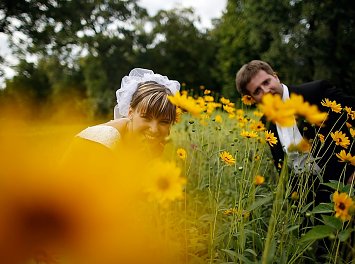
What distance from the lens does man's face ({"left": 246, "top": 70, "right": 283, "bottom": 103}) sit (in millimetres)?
2072

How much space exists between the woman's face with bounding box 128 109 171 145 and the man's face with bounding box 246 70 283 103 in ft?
2.69

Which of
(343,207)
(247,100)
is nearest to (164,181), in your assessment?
(343,207)

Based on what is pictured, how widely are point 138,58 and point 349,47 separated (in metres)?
10.2

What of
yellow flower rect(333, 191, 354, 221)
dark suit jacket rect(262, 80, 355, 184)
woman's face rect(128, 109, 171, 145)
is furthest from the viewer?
dark suit jacket rect(262, 80, 355, 184)

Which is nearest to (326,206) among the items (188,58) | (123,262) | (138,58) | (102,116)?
(123,262)

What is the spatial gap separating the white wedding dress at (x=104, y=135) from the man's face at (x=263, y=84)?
98cm

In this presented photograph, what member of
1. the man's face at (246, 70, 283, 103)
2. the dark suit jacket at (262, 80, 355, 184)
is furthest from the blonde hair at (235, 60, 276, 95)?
the dark suit jacket at (262, 80, 355, 184)

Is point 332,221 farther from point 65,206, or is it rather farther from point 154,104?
point 154,104

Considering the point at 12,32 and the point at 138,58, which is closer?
the point at 12,32

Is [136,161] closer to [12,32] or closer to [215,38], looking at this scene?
[12,32]

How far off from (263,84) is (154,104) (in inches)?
35.8

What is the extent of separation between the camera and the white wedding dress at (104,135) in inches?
55.6

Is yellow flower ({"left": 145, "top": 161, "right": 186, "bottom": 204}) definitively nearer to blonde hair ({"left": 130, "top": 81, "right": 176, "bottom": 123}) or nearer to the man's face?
blonde hair ({"left": 130, "top": 81, "right": 176, "bottom": 123})

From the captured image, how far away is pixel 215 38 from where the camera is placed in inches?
802
